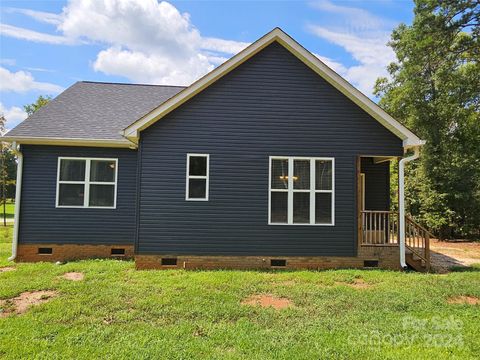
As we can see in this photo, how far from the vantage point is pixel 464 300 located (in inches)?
247

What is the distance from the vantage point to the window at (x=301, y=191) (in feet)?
28.7

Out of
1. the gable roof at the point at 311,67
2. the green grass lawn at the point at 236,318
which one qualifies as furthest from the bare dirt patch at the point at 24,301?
the gable roof at the point at 311,67

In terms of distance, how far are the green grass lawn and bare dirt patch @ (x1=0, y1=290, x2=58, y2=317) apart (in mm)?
189

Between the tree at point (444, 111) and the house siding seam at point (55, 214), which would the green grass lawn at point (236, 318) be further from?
the tree at point (444, 111)

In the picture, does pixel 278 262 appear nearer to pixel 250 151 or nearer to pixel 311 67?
pixel 250 151

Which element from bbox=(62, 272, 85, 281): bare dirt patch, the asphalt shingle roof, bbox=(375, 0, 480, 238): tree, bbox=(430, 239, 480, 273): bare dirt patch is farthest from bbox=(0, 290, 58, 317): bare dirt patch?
bbox=(375, 0, 480, 238): tree

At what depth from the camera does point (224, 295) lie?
6129mm

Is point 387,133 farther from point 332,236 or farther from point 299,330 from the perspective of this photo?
point 299,330

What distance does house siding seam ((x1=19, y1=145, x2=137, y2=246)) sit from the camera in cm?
945

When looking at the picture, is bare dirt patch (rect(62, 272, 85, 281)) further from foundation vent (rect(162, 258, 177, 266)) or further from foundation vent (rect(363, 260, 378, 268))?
foundation vent (rect(363, 260, 378, 268))

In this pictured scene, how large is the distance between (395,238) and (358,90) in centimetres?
467

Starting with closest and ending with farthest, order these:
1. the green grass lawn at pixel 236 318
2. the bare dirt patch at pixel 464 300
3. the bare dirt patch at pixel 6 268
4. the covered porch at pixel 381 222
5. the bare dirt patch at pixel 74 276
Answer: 1. the green grass lawn at pixel 236 318
2. the bare dirt patch at pixel 464 300
3. the bare dirt patch at pixel 74 276
4. the bare dirt patch at pixel 6 268
5. the covered porch at pixel 381 222

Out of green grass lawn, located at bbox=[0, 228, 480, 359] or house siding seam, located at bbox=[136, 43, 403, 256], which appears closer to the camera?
green grass lawn, located at bbox=[0, 228, 480, 359]

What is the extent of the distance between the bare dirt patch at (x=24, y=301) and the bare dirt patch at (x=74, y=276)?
2.86 ft
